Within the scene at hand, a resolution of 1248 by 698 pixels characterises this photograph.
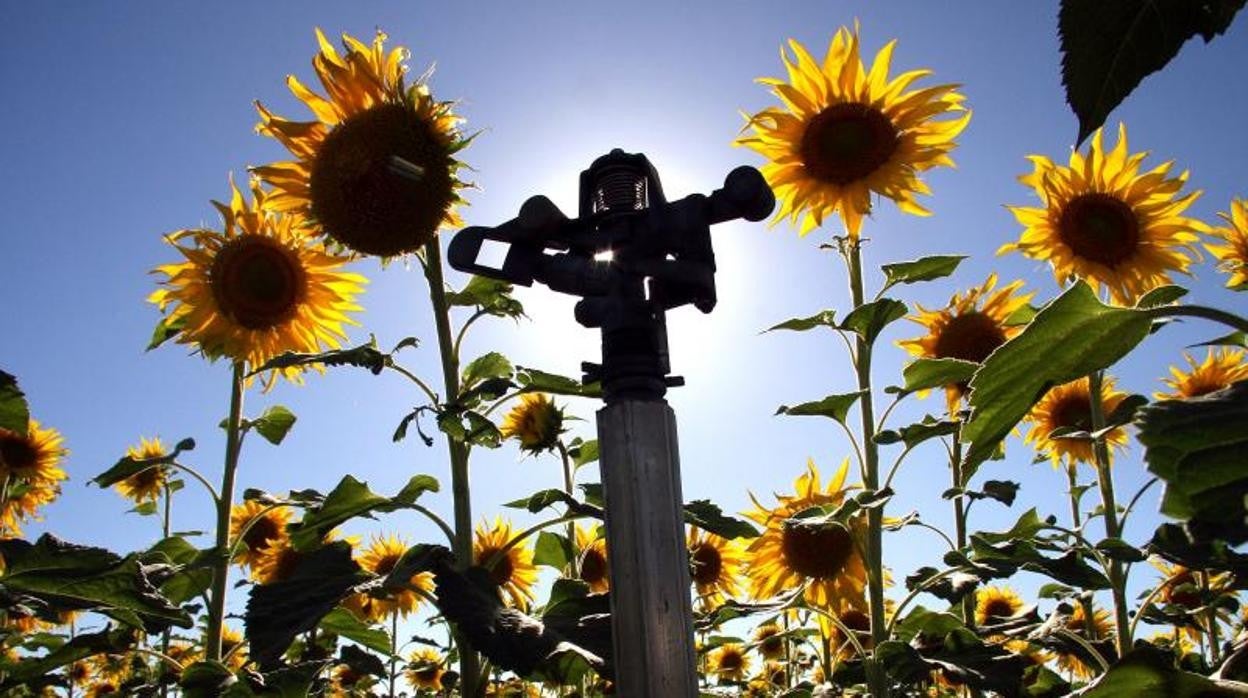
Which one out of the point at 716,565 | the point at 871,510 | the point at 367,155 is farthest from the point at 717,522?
the point at 716,565

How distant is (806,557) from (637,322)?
4699mm

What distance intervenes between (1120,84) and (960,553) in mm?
3155

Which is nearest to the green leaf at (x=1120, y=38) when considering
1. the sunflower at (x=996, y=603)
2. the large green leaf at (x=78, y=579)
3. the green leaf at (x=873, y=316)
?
the large green leaf at (x=78, y=579)

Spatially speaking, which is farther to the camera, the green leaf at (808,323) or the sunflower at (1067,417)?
the sunflower at (1067,417)

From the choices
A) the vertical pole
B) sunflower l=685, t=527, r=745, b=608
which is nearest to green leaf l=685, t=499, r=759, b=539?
the vertical pole

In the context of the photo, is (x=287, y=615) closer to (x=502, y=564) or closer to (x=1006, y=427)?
(x=1006, y=427)

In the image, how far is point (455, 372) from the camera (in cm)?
321

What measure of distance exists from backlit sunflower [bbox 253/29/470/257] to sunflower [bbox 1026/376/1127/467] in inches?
166

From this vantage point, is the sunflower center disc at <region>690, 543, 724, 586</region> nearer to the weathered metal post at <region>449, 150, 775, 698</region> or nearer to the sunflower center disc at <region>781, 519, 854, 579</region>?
the sunflower center disc at <region>781, 519, 854, 579</region>

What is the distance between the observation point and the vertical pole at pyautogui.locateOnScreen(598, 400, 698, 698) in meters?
1.28

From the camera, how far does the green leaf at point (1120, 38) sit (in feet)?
1.98

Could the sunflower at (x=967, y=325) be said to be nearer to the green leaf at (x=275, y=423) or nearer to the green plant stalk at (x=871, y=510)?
the green plant stalk at (x=871, y=510)

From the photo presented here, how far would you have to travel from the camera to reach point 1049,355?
1.03m

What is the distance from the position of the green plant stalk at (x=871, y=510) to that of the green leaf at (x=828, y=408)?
0.08 m
